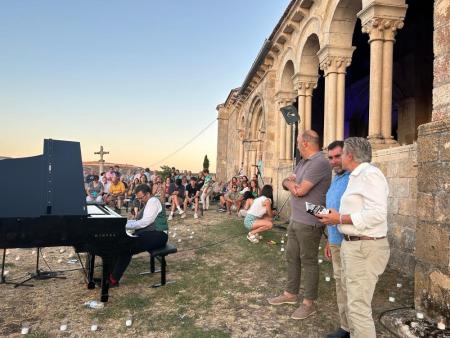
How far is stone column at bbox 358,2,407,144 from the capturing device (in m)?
6.32

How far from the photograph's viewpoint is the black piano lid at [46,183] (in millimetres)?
3461

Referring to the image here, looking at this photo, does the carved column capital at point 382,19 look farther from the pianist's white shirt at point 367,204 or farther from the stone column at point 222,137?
the stone column at point 222,137

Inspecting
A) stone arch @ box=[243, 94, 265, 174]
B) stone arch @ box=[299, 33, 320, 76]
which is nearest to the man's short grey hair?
stone arch @ box=[299, 33, 320, 76]

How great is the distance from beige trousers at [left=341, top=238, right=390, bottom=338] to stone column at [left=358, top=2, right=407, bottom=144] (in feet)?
14.5

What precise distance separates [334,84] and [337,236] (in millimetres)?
5912

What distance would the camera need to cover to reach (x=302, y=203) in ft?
11.8

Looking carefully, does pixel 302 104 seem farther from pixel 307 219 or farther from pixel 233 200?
pixel 307 219

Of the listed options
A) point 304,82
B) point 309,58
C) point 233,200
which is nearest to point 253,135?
point 233,200

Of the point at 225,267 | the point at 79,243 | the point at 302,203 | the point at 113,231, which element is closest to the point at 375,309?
the point at 302,203

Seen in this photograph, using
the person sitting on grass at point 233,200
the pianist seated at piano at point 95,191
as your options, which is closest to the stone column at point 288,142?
the person sitting on grass at point 233,200

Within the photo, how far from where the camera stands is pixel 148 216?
4680 mm

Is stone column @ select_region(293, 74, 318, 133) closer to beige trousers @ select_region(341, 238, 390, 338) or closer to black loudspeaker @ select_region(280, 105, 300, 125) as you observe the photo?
black loudspeaker @ select_region(280, 105, 300, 125)

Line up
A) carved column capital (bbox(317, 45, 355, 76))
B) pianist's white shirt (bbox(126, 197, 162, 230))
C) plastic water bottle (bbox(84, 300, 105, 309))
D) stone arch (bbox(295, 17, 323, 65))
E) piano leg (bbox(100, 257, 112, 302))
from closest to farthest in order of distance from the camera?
1. plastic water bottle (bbox(84, 300, 105, 309))
2. piano leg (bbox(100, 257, 112, 302))
3. pianist's white shirt (bbox(126, 197, 162, 230))
4. carved column capital (bbox(317, 45, 355, 76))
5. stone arch (bbox(295, 17, 323, 65))

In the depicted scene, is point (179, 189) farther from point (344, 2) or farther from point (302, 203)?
point (302, 203)
